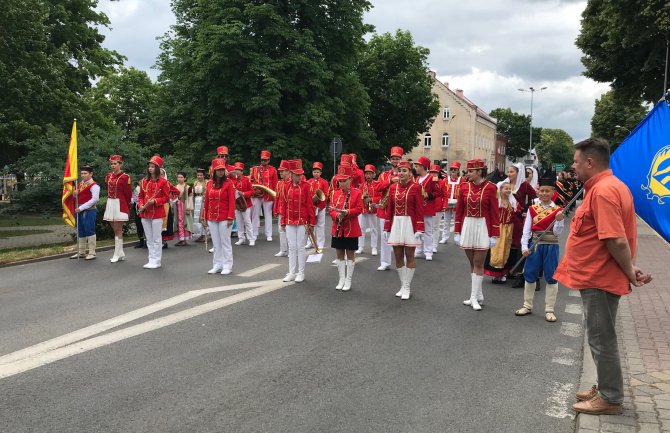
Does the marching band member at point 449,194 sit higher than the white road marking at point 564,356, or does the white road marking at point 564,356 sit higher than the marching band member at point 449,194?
the marching band member at point 449,194

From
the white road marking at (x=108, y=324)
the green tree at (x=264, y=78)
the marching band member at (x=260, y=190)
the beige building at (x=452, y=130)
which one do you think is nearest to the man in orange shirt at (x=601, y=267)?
the white road marking at (x=108, y=324)

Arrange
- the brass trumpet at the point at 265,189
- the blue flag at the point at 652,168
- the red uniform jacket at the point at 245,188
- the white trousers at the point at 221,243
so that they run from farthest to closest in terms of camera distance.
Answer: the brass trumpet at the point at 265,189
the red uniform jacket at the point at 245,188
the white trousers at the point at 221,243
the blue flag at the point at 652,168

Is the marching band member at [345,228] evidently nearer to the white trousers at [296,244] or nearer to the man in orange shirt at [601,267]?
the white trousers at [296,244]

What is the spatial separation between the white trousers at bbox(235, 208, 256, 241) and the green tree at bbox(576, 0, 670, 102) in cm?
1540

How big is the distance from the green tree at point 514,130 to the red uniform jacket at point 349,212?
120 metres

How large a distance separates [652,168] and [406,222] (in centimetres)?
394

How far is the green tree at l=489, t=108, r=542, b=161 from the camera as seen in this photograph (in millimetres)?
122375

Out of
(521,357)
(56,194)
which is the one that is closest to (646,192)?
(521,357)

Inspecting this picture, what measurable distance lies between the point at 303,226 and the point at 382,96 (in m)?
34.5

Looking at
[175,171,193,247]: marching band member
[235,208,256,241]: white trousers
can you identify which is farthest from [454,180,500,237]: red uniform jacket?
[175,171,193,247]: marching band member

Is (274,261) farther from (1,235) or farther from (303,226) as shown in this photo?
(1,235)

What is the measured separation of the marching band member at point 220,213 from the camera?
1036 centimetres

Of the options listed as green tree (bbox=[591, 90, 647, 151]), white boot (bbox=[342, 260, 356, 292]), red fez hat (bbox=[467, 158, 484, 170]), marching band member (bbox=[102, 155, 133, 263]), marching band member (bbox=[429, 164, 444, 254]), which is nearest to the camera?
red fez hat (bbox=[467, 158, 484, 170])

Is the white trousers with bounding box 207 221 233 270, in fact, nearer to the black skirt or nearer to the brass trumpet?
the black skirt
